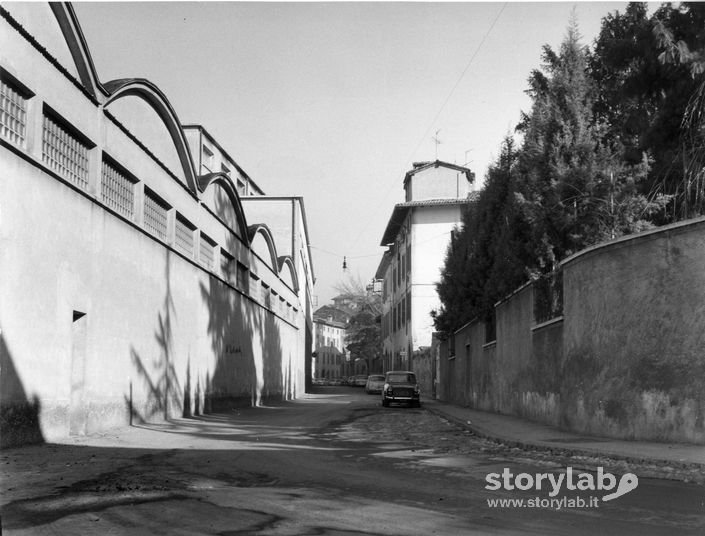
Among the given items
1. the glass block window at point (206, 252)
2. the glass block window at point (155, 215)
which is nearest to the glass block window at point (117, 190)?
the glass block window at point (155, 215)

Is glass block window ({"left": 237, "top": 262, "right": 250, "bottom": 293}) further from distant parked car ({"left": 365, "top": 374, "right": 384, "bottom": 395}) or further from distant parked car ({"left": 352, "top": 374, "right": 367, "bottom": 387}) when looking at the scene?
distant parked car ({"left": 352, "top": 374, "right": 367, "bottom": 387})

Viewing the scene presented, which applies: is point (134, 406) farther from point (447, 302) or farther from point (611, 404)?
point (447, 302)

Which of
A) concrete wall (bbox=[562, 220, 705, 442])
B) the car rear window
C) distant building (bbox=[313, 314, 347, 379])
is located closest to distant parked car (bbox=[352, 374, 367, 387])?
distant building (bbox=[313, 314, 347, 379])

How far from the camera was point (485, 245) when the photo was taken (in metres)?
28.5

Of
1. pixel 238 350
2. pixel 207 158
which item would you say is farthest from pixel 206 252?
pixel 207 158

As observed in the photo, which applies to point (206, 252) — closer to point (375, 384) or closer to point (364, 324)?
point (375, 384)

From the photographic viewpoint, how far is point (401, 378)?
3309cm

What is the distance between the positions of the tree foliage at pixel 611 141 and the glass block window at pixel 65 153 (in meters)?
10.5

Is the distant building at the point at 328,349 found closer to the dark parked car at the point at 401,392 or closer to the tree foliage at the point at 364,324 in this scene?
the tree foliage at the point at 364,324

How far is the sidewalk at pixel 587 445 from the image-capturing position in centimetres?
1023

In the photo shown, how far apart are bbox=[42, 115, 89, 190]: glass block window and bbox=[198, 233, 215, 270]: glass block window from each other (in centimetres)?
907

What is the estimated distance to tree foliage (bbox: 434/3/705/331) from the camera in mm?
17203

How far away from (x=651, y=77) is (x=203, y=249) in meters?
14.6

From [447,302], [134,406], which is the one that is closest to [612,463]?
[134,406]
